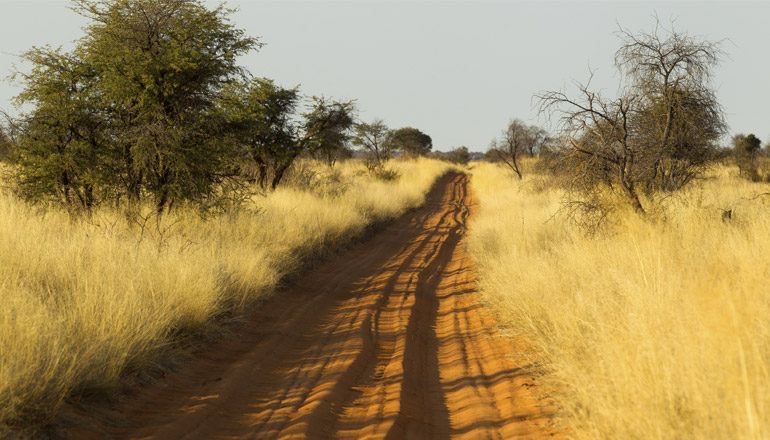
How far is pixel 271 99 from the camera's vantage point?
18656mm

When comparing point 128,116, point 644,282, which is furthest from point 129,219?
point 644,282

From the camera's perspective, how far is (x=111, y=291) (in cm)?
527

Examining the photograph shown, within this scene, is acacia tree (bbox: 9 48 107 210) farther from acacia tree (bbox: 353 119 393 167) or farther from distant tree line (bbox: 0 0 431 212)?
acacia tree (bbox: 353 119 393 167)

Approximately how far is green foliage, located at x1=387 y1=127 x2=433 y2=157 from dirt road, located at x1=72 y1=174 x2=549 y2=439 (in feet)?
149

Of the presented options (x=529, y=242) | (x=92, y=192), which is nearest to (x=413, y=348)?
(x=529, y=242)

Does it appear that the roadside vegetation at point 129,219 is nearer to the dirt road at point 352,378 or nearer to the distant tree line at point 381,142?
the dirt road at point 352,378

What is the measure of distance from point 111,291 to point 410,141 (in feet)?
199

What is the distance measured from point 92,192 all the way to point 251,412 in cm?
831

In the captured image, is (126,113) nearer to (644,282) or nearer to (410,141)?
(644,282)

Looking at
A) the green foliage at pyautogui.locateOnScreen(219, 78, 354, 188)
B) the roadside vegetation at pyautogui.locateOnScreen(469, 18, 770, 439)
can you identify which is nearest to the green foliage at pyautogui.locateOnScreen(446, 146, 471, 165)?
the green foliage at pyautogui.locateOnScreen(219, 78, 354, 188)

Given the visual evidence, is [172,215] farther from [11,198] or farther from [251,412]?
[251,412]

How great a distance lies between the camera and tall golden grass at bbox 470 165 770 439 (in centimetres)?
304

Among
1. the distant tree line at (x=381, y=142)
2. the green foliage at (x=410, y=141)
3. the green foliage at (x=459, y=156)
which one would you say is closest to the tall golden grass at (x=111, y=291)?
the distant tree line at (x=381, y=142)

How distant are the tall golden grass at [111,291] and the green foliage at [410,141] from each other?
1711 inches
